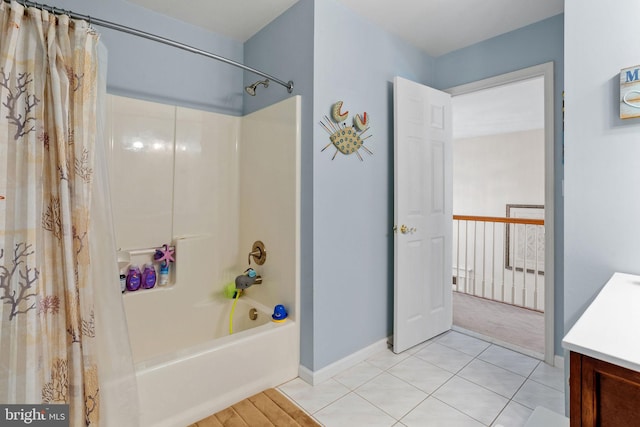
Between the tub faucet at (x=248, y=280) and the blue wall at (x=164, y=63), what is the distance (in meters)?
1.31

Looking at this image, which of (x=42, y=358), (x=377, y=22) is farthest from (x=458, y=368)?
(x=377, y=22)

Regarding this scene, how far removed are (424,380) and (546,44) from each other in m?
2.48

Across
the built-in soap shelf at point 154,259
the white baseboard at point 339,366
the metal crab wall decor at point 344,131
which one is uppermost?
the metal crab wall decor at point 344,131

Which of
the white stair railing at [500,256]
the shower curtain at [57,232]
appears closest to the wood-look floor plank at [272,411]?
the shower curtain at [57,232]

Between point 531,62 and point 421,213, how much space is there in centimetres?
136

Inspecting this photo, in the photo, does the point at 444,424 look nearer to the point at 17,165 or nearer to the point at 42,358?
the point at 42,358

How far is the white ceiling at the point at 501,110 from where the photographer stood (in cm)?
334

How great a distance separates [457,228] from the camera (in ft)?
14.5

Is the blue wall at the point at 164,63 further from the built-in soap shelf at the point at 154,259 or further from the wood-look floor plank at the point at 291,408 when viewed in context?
the wood-look floor plank at the point at 291,408

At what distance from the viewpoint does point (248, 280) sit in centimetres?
212

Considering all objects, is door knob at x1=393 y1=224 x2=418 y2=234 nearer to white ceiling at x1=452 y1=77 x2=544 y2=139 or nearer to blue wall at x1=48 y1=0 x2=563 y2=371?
blue wall at x1=48 y1=0 x2=563 y2=371

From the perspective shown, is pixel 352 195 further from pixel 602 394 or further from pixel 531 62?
pixel 531 62

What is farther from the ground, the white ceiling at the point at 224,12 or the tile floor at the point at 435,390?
the white ceiling at the point at 224,12

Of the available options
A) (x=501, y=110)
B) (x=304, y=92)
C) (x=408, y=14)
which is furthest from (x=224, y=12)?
(x=501, y=110)
